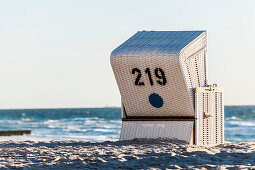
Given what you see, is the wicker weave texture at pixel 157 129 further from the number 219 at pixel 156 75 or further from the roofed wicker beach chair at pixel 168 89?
the number 219 at pixel 156 75

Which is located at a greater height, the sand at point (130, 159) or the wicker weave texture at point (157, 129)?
the wicker weave texture at point (157, 129)

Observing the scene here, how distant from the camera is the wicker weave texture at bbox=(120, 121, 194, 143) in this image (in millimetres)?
14133

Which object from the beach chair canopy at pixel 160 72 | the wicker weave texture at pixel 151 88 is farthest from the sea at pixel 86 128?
the beach chair canopy at pixel 160 72

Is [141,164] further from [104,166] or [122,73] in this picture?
[122,73]

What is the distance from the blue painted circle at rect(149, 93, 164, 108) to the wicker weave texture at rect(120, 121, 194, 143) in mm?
452

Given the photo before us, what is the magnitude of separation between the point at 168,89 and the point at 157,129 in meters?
1.13

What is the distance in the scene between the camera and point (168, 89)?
13.9m

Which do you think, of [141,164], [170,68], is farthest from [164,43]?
[141,164]

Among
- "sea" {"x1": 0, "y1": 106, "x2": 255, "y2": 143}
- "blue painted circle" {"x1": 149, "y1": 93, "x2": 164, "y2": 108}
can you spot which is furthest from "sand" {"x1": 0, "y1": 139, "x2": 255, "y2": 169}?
"sea" {"x1": 0, "y1": 106, "x2": 255, "y2": 143}

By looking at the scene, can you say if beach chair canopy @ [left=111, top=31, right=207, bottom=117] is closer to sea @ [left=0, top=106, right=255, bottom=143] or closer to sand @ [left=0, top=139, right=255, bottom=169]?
sand @ [left=0, top=139, right=255, bottom=169]

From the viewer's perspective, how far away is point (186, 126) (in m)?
14.2

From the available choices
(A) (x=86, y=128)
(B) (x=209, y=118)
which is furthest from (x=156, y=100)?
(A) (x=86, y=128)

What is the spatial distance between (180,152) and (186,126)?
3.42 meters

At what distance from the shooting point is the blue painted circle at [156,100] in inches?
559
